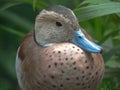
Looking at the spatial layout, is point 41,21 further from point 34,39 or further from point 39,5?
point 39,5

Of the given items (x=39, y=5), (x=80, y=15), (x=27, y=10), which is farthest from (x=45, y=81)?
(x=27, y=10)

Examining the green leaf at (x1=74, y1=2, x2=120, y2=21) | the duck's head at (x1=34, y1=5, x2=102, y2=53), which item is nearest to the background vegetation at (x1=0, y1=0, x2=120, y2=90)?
the green leaf at (x1=74, y1=2, x2=120, y2=21)

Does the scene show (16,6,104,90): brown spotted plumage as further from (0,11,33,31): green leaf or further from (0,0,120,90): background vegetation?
(0,11,33,31): green leaf

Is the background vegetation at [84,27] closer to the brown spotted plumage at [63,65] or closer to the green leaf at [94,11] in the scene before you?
the green leaf at [94,11]

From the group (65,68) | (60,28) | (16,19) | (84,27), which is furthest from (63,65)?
(16,19)

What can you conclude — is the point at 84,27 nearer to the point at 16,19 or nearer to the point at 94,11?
the point at 94,11

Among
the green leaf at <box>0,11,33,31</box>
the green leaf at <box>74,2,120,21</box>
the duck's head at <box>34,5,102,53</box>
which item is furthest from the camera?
the green leaf at <box>0,11,33,31</box>

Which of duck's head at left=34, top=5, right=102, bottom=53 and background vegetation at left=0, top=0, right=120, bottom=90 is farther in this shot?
background vegetation at left=0, top=0, right=120, bottom=90

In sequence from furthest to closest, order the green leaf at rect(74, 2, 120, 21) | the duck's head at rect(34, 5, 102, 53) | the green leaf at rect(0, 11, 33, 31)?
the green leaf at rect(0, 11, 33, 31) < the green leaf at rect(74, 2, 120, 21) < the duck's head at rect(34, 5, 102, 53)
